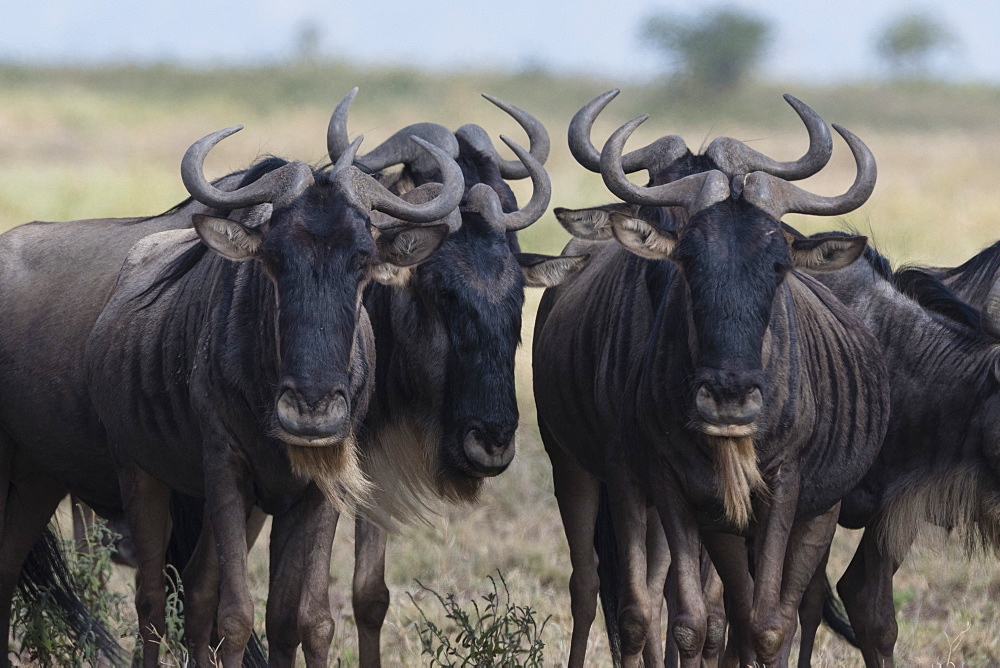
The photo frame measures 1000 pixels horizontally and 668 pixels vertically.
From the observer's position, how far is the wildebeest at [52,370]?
18.5ft

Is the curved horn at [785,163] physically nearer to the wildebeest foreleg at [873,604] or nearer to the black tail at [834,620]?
the wildebeest foreleg at [873,604]

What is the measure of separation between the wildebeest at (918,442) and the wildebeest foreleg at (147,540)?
267 cm

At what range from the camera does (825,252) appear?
4.54m

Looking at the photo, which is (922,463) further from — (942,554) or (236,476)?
(236,476)

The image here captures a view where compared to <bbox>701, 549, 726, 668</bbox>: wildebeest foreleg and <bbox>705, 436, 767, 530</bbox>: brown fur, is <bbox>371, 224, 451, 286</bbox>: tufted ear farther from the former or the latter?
<bbox>701, 549, 726, 668</bbox>: wildebeest foreleg

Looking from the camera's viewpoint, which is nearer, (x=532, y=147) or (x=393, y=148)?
(x=393, y=148)

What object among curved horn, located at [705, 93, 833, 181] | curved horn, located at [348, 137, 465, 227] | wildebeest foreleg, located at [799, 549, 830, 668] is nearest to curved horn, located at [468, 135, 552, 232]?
curved horn, located at [348, 137, 465, 227]

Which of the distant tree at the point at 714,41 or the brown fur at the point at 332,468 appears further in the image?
the distant tree at the point at 714,41

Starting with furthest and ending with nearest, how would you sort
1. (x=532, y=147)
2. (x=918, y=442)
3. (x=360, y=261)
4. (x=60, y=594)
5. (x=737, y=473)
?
(x=532, y=147) < (x=60, y=594) < (x=918, y=442) < (x=737, y=473) < (x=360, y=261)

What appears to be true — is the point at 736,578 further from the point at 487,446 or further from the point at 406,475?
the point at 406,475

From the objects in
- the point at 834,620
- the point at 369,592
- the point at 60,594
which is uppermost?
the point at 369,592

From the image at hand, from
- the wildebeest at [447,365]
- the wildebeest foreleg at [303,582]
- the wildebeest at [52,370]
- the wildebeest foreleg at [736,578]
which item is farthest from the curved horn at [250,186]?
the wildebeest foreleg at [736,578]

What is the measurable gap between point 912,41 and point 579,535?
155 ft

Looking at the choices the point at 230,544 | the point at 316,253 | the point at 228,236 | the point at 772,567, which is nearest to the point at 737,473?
the point at 772,567
